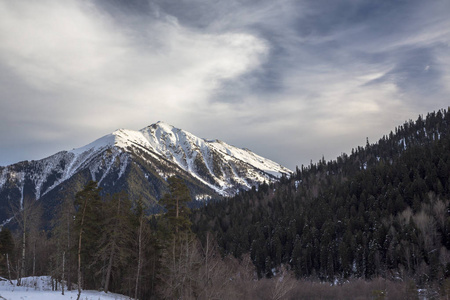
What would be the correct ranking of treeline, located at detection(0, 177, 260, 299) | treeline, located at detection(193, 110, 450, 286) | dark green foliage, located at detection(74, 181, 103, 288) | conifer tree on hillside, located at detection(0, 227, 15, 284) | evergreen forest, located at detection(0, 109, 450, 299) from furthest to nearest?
1. treeline, located at detection(193, 110, 450, 286)
2. conifer tree on hillside, located at detection(0, 227, 15, 284)
3. evergreen forest, located at detection(0, 109, 450, 299)
4. dark green foliage, located at detection(74, 181, 103, 288)
5. treeline, located at detection(0, 177, 260, 299)

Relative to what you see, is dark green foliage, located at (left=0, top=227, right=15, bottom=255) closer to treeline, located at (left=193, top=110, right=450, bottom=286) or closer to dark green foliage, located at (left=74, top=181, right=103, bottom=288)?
dark green foliage, located at (left=74, top=181, right=103, bottom=288)

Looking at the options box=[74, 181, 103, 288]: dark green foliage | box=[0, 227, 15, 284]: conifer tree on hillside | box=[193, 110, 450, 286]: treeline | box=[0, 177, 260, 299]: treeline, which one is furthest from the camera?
box=[193, 110, 450, 286]: treeline

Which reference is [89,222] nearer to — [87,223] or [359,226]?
[87,223]

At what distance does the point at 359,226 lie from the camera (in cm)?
10475

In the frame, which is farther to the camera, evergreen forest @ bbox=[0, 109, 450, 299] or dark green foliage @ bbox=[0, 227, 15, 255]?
dark green foliage @ bbox=[0, 227, 15, 255]

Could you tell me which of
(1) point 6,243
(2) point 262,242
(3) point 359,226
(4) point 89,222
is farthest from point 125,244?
(3) point 359,226

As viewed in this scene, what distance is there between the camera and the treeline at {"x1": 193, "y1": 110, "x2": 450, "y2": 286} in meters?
87.4

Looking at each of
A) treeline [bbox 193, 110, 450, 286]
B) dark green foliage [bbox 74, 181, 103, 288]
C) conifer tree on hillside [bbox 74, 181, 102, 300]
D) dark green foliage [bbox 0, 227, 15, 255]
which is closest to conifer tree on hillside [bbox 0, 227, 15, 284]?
dark green foliage [bbox 0, 227, 15, 255]

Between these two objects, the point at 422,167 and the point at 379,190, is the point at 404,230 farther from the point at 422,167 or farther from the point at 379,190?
the point at 422,167

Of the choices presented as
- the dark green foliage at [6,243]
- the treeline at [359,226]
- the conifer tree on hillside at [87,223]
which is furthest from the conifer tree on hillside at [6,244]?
the treeline at [359,226]

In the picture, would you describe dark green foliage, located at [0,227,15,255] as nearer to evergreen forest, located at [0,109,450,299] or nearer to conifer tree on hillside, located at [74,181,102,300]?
evergreen forest, located at [0,109,450,299]

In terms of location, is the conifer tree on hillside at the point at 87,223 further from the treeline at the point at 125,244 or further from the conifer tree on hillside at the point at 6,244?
the conifer tree on hillside at the point at 6,244

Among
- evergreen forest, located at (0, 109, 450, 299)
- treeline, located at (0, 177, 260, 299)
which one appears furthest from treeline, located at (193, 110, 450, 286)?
treeline, located at (0, 177, 260, 299)

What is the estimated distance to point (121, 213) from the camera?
146 ft
